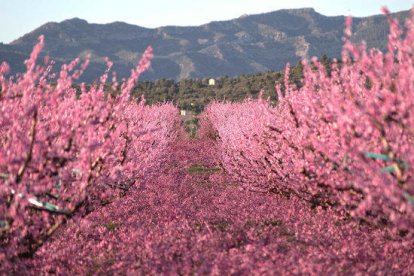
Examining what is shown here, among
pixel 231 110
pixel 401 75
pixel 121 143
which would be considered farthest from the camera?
pixel 231 110

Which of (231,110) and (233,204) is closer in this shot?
(233,204)

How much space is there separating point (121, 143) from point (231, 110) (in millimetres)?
25060

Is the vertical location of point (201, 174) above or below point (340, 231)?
below

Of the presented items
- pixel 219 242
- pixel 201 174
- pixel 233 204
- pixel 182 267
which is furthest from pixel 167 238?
pixel 201 174

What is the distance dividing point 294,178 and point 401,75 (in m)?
6.35

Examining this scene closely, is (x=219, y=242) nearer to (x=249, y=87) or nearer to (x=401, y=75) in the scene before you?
(x=401, y=75)

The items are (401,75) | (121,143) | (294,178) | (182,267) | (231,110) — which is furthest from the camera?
(231,110)

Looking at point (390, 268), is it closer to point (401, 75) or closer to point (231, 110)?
point (401, 75)

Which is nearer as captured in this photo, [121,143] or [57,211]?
[57,211]

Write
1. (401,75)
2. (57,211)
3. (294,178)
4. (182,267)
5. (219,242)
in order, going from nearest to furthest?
(401,75) → (57,211) → (182,267) → (219,242) → (294,178)

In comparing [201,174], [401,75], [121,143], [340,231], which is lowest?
[201,174]

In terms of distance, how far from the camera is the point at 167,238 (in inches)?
344

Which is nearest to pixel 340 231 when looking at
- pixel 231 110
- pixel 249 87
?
pixel 231 110

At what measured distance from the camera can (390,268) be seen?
6.98 meters
